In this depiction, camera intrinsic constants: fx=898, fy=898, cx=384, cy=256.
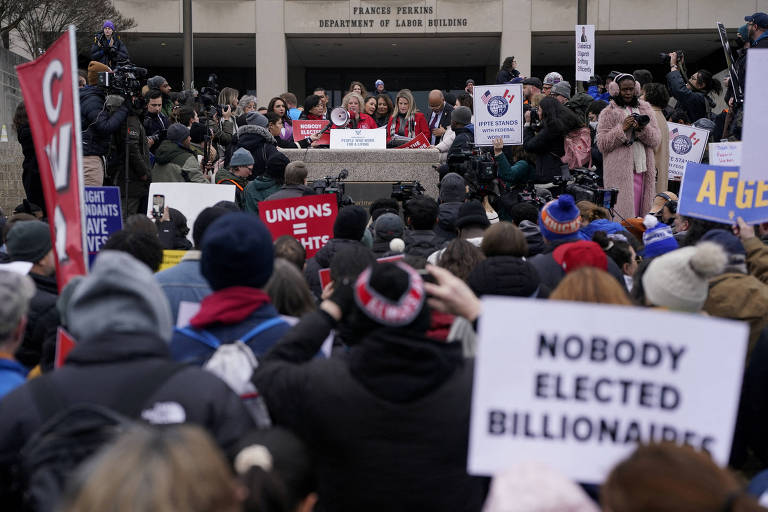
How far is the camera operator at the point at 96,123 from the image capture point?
9.20 meters

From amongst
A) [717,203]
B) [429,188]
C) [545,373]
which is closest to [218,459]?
[545,373]

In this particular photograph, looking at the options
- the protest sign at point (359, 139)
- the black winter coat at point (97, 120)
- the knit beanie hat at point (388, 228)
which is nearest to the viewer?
the knit beanie hat at point (388, 228)

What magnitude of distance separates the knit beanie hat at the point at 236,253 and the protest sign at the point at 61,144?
795 mm

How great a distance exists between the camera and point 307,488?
2.32 meters

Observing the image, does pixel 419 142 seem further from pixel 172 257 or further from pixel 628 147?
pixel 172 257

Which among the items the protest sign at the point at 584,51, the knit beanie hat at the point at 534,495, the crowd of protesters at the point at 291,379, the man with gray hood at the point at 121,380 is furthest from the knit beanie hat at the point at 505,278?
the protest sign at the point at 584,51

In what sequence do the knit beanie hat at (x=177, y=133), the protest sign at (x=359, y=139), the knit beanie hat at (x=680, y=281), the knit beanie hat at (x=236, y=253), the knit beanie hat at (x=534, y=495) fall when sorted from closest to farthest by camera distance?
the knit beanie hat at (x=534, y=495) → the knit beanie hat at (x=236, y=253) → the knit beanie hat at (x=680, y=281) → the knit beanie hat at (x=177, y=133) → the protest sign at (x=359, y=139)

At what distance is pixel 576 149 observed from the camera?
9.63 metres

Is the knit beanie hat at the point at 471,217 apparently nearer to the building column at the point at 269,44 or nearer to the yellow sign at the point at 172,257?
the yellow sign at the point at 172,257

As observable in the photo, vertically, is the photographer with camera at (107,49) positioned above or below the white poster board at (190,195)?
above

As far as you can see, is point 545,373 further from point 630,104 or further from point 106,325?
point 630,104

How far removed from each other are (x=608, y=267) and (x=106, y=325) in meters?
3.49

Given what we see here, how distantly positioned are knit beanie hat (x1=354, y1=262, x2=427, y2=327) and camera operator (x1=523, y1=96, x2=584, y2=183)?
6941 millimetres

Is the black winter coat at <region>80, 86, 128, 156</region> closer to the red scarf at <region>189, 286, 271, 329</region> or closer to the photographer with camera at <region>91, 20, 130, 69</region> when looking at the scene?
the photographer with camera at <region>91, 20, 130, 69</region>
